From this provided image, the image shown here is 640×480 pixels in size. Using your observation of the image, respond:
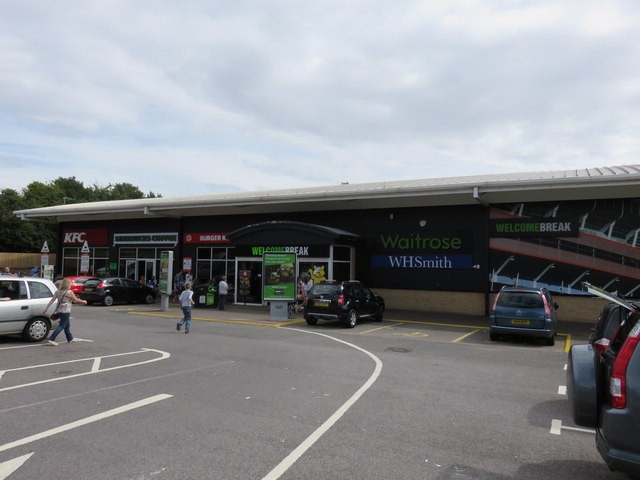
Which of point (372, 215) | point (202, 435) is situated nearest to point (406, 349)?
point (202, 435)

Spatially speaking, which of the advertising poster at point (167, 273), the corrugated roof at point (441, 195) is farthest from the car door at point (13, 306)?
the corrugated roof at point (441, 195)

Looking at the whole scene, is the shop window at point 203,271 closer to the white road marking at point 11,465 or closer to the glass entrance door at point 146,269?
the glass entrance door at point 146,269

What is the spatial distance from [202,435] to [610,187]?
16.9 meters

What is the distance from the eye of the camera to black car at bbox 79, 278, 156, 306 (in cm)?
2292

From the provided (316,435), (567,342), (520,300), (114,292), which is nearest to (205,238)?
(114,292)

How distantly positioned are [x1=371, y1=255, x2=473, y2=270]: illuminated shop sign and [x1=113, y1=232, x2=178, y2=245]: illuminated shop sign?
12701 millimetres

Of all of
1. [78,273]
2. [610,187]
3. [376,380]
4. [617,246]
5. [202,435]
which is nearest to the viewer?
[202,435]

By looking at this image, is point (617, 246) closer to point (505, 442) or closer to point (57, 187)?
point (505, 442)

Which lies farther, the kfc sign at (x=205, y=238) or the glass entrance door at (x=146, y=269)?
the glass entrance door at (x=146, y=269)

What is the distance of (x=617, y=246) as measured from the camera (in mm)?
18375

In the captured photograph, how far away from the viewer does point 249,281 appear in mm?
24109

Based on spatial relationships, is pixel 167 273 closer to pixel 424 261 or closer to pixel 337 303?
pixel 337 303

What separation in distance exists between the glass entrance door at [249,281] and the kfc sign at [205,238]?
291cm

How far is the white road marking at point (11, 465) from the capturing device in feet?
13.7
